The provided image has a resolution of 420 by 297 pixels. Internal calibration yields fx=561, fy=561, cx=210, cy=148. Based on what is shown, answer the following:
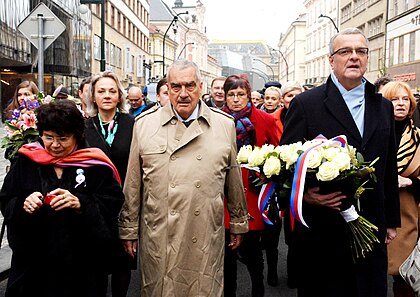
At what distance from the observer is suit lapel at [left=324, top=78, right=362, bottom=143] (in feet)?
12.6

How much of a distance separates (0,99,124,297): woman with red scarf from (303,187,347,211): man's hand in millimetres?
1326

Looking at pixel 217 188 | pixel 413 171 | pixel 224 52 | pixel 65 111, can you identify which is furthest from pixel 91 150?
pixel 224 52

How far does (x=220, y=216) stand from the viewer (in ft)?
13.1

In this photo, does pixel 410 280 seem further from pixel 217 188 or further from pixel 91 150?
pixel 91 150

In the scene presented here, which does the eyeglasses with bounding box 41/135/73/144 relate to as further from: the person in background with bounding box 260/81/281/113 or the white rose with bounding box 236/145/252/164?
the person in background with bounding box 260/81/281/113

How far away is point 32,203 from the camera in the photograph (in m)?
3.56

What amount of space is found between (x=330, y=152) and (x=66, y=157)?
175cm

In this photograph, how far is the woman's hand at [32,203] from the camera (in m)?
3.55

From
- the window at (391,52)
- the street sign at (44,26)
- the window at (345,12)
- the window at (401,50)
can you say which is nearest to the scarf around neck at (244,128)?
the street sign at (44,26)

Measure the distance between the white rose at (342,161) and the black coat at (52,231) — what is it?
153cm

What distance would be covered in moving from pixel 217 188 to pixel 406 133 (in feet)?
7.36

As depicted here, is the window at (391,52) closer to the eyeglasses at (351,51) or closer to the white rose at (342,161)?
the eyeglasses at (351,51)

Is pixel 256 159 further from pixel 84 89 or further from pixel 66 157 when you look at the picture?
pixel 84 89

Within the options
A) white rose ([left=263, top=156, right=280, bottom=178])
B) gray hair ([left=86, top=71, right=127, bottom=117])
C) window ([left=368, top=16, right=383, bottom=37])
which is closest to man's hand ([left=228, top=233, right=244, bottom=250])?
white rose ([left=263, top=156, right=280, bottom=178])
